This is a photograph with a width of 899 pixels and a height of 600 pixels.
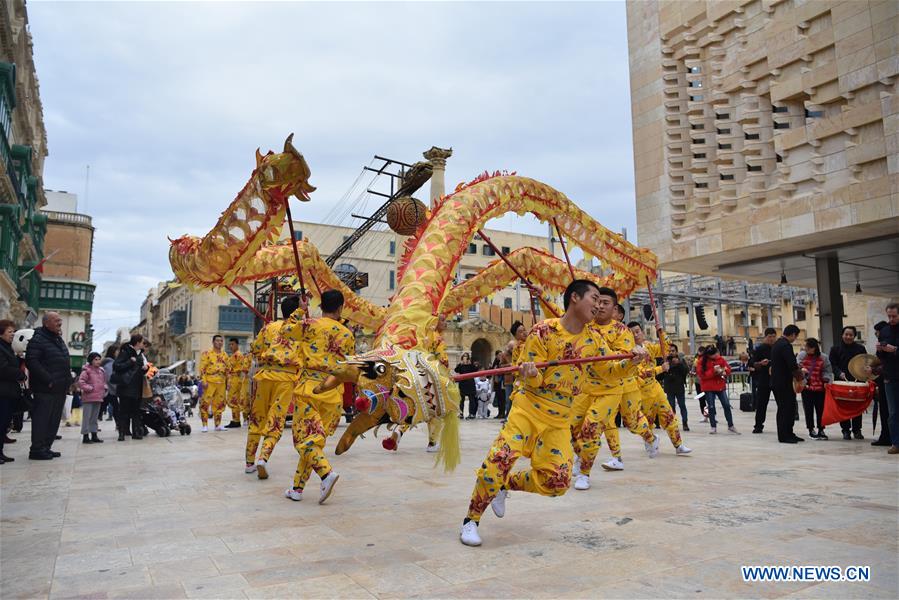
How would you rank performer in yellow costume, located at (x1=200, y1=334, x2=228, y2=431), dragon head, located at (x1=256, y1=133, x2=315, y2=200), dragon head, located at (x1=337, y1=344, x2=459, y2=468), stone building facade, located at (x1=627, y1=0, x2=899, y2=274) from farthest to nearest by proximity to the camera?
stone building facade, located at (x1=627, y1=0, x2=899, y2=274), performer in yellow costume, located at (x1=200, y1=334, x2=228, y2=431), dragon head, located at (x1=256, y1=133, x2=315, y2=200), dragon head, located at (x1=337, y1=344, x2=459, y2=468)

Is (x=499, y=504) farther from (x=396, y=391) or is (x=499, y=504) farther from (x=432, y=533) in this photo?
(x=396, y=391)

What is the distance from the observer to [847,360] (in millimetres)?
9031

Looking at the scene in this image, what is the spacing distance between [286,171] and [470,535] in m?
2.78

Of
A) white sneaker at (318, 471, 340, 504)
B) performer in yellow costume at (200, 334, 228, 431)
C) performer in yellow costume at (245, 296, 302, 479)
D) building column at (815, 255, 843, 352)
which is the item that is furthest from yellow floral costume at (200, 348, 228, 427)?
building column at (815, 255, 843, 352)

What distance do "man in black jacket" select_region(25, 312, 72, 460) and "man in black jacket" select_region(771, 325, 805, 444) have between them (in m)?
9.47

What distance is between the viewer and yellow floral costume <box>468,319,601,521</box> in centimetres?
385

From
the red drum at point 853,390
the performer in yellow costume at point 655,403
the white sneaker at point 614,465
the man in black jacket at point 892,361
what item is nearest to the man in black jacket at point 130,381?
the white sneaker at point 614,465

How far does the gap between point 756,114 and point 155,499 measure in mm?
15901

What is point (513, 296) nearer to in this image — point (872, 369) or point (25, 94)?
point (25, 94)

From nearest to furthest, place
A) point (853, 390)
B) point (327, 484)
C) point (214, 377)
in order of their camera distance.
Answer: point (327, 484) < point (853, 390) < point (214, 377)

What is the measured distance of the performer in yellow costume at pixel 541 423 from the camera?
385 centimetres

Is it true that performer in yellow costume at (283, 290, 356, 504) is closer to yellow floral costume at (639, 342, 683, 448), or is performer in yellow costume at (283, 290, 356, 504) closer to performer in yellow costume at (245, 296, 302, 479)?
performer in yellow costume at (245, 296, 302, 479)

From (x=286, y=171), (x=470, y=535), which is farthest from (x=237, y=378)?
(x=470, y=535)

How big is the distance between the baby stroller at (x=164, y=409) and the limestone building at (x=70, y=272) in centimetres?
3343
